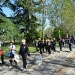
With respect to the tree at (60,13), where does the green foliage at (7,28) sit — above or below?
below

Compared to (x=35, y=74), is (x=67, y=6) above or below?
above

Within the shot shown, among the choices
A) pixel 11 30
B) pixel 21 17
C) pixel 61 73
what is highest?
pixel 21 17

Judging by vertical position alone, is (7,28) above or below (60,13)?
below

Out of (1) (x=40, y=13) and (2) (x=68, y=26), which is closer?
(1) (x=40, y=13)

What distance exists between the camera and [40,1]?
38.1m

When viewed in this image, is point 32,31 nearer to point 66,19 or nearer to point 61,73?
point 66,19

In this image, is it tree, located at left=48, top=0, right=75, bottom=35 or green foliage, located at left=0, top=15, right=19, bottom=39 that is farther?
tree, located at left=48, top=0, right=75, bottom=35

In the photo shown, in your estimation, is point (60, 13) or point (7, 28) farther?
point (60, 13)

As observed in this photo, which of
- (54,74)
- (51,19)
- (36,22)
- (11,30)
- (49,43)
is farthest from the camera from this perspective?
(51,19)

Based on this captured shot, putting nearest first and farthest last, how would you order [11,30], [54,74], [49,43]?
[54,74]
[49,43]
[11,30]

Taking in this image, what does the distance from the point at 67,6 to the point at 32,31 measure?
9.28 metres

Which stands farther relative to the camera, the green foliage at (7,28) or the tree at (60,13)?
the tree at (60,13)

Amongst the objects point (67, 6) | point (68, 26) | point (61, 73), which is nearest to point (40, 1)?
point (67, 6)

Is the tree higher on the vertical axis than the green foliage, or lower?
higher
